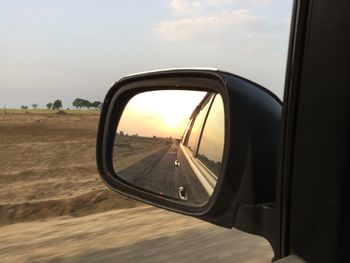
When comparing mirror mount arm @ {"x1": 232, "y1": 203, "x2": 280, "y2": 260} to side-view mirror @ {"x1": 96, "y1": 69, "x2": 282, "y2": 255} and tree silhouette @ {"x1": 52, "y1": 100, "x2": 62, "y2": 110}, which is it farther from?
tree silhouette @ {"x1": 52, "y1": 100, "x2": 62, "y2": 110}

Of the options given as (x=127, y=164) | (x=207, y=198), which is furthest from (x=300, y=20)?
(x=127, y=164)

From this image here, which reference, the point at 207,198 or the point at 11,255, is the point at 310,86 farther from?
the point at 11,255

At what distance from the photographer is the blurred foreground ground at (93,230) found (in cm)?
648

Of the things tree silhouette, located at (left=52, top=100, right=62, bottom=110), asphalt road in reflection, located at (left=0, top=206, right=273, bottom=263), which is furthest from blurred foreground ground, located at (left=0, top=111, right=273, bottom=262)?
tree silhouette, located at (left=52, top=100, right=62, bottom=110)

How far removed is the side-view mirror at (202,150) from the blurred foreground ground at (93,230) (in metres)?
0.17

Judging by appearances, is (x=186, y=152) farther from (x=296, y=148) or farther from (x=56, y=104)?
(x=56, y=104)

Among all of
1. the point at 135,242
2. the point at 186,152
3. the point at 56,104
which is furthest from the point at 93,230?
the point at 56,104

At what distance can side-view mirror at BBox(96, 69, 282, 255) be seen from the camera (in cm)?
153

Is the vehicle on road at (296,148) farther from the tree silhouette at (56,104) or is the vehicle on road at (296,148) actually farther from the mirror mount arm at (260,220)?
the tree silhouette at (56,104)

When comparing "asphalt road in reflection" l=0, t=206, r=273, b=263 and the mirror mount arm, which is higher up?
the mirror mount arm

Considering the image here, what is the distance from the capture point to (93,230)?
909cm

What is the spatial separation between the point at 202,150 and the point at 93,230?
281 inches

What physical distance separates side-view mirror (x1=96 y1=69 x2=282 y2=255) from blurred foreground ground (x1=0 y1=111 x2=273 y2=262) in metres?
0.17

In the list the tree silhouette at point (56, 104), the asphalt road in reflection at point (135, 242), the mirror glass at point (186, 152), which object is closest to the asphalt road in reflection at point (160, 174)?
the mirror glass at point (186, 152)
